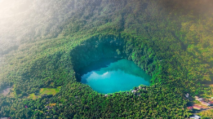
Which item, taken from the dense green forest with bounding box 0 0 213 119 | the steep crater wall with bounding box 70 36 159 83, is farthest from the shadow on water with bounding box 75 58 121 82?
the dense green forest with bounding box 0 0 213 119

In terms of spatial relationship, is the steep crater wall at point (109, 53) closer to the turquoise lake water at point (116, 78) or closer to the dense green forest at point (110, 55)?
the dense green forest at point (110, 55)

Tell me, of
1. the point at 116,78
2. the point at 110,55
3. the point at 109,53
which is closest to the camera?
the point at 116,78

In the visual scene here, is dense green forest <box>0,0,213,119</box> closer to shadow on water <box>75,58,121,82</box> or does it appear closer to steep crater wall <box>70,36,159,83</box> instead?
steep crater wall <box>70,36,159,83</box>

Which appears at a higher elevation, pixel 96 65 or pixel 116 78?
Result: pixel 96 65

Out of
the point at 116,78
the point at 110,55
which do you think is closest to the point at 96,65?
the point at 110,55

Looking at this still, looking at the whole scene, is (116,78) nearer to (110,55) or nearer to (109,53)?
(110,55)

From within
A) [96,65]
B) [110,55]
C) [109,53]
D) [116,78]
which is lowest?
[116,78]
